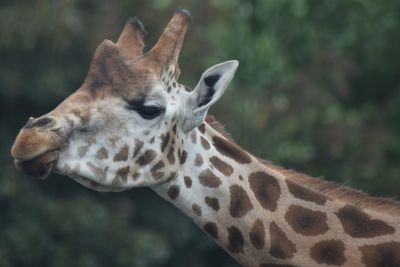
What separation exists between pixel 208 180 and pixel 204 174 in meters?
0.05

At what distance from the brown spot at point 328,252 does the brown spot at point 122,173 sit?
1.27m

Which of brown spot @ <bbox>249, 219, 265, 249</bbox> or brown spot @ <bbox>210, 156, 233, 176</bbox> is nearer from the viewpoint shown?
brown spot @ <bbox>249, 219, 265, 249</bbox>

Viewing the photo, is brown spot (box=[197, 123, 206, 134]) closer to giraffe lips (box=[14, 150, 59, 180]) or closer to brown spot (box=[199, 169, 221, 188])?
brown spot (box=[199, 169, 221, 188])

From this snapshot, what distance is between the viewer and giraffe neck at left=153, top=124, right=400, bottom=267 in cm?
827

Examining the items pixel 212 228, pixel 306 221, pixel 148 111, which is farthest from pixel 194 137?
pixel 306 221

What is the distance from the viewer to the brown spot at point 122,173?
8296mm

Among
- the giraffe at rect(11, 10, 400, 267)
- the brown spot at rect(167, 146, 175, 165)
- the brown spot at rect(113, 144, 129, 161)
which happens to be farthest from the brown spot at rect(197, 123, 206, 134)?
the brown spot at rect(113, 144, 129, 161)

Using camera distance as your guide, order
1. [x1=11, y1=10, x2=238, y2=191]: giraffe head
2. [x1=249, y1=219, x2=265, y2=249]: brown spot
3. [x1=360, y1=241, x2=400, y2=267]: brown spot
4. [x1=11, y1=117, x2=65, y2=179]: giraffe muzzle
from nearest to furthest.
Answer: [x1=11, y1=117, x2=65, y2=179]: giraffe muzzle → [x1=11, y1=10, x2=238, y2=191]: giraffe head → [x1=360, y1=241, x2=400, y2=267]: brown spot → [x1=249, y1=219, x2=265, y2=249]: brown spot

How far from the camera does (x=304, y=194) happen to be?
8.47 meters

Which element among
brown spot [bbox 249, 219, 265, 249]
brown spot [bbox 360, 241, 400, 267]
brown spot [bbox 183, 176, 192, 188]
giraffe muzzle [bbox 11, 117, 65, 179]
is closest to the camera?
giraffe muzzle [bbox 11, 117, 65, 179]

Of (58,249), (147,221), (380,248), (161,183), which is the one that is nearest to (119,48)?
(161,183)

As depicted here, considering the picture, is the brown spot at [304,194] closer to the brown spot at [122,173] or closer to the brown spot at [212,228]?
the brown spot at [212,228]

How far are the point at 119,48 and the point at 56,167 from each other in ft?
3.51

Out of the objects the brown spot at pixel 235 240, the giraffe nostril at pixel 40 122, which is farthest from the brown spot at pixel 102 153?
the brown spot at pixel 235 240
